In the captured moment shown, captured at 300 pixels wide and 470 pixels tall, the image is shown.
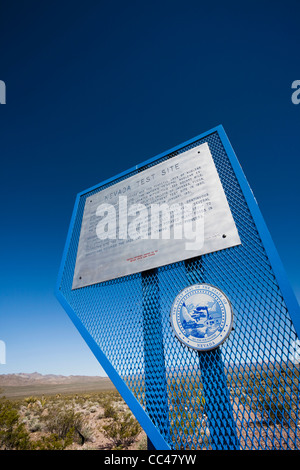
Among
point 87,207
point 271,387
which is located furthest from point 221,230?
point 87,207

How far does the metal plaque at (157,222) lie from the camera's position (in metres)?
2.09

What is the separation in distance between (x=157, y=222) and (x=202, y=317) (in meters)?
1.13

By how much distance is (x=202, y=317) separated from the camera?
170cm

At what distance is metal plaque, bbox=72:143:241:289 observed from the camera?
6.86 feet

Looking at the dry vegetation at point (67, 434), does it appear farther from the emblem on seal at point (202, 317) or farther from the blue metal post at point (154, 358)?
the emblem on seal at point (202, 317)

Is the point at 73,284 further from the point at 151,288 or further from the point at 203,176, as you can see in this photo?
the point at 203,176

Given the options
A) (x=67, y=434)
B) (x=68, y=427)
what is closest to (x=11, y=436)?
(x=67, y=434)

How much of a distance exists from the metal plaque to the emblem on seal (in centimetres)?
39

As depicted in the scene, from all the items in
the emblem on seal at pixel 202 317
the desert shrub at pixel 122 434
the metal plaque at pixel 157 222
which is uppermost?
the metal plaque at pixel 157 222

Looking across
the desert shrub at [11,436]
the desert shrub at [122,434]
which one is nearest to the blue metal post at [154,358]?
the desert shrub at [122,434]

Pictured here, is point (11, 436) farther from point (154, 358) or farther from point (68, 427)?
point (154, 358)

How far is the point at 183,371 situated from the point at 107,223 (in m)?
1.93

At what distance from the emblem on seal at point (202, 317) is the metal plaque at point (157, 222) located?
0.39 meters
